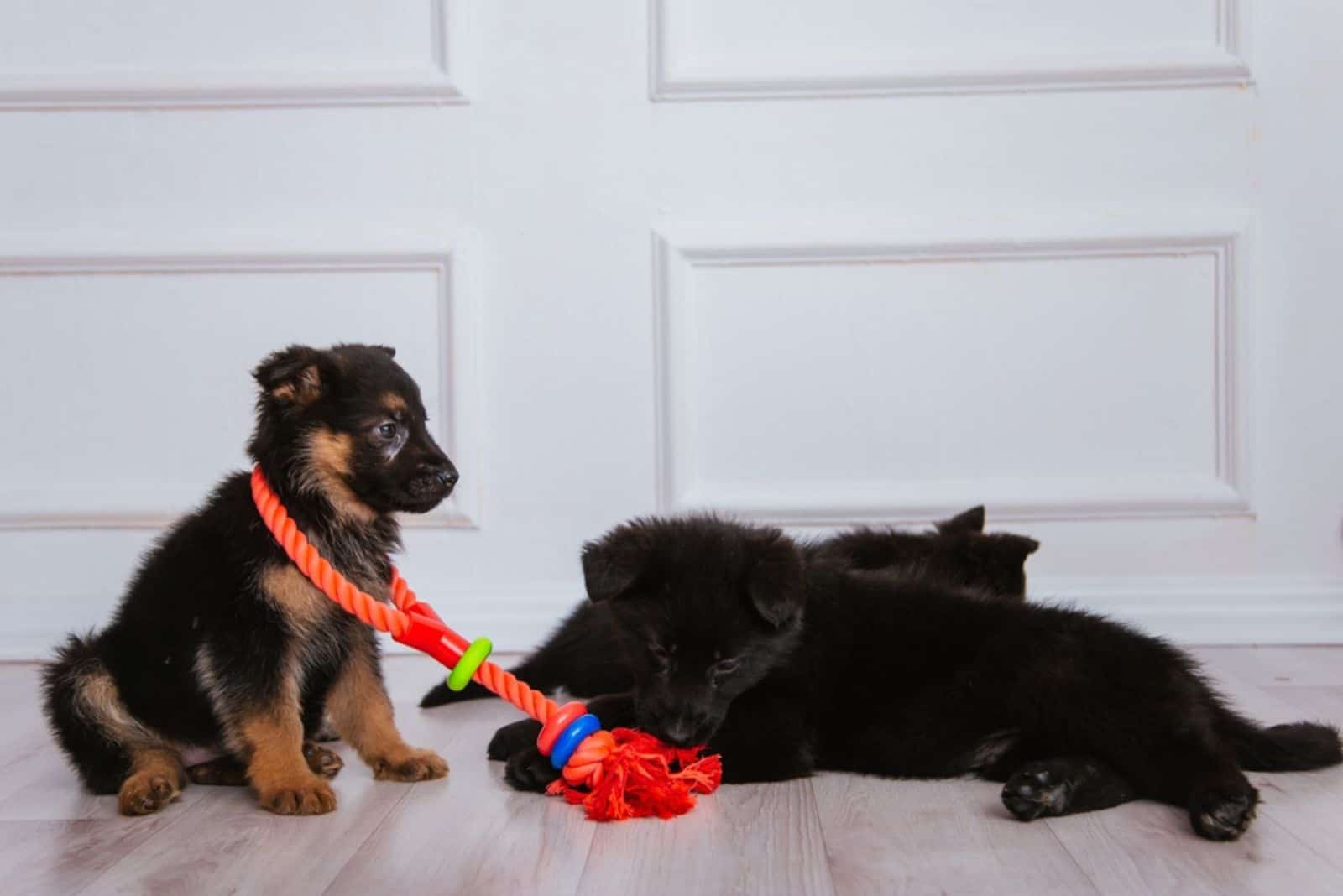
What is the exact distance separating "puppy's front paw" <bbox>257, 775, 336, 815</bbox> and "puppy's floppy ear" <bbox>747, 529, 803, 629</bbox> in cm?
75

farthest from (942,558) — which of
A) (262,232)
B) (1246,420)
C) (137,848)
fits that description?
(262,232)

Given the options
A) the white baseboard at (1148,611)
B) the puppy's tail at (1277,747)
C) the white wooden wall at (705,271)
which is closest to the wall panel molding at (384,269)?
the white wooden wall at (705,271)

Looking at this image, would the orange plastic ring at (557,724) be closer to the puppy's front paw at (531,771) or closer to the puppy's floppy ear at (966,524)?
the puppy's front paw at (531,771)

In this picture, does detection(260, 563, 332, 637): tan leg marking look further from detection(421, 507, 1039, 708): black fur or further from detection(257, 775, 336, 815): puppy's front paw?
detection(421, 507, 1039, 708): black fur

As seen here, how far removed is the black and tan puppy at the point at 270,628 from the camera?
213cm

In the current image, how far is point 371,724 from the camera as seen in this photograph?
2342mm

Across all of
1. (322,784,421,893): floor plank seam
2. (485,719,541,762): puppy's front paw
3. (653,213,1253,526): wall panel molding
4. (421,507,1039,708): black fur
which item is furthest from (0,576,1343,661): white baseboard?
(322,784,421,893): floor plank seam

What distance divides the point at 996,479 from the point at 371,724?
192 cm

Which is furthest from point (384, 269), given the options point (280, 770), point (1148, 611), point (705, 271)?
point (1148, 611)

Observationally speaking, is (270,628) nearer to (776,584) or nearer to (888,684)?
(776,584)

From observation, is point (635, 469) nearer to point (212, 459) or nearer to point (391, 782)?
point (212, 459)

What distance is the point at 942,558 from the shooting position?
116 inches

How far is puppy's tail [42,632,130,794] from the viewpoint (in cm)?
224

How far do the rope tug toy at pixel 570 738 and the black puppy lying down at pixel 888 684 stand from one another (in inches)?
2.3
